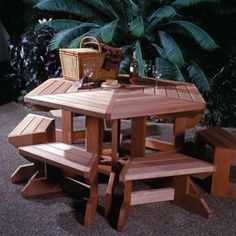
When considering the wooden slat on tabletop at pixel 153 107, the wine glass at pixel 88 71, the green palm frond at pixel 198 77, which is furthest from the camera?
the green palm frond at pixel 198 77

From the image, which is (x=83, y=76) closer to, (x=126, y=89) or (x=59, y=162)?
(x=126, y=89)

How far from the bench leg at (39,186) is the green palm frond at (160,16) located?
8.42 ft

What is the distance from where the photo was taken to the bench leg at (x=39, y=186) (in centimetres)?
238

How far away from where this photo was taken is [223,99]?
4.18 meters

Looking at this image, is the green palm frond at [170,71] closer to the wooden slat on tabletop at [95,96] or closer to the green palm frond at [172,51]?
the green palm frond at [172,51]

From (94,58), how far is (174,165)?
92cm

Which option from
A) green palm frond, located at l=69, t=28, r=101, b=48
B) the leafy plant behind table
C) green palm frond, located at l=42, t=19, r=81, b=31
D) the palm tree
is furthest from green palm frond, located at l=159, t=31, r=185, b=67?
the leafy plant behind table

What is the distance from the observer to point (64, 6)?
15.1 feet

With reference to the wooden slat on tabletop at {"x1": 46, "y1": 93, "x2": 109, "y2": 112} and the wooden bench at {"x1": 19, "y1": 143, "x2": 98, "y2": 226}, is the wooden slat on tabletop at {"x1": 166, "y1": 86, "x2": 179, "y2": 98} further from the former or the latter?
the wooden bench at {"x1": 19, "y1": 143, "x2": 98, "y2": 226}

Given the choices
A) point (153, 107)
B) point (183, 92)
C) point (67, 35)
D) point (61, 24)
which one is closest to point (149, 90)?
point (183, 92)

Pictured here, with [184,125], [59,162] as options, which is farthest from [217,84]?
[59,162]

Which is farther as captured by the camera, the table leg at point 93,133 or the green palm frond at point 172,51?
the green palm frond at point 172,51

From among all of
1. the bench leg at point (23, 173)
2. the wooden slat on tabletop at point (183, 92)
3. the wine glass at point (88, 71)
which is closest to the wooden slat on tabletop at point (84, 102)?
the wine glass at point (88, 71)

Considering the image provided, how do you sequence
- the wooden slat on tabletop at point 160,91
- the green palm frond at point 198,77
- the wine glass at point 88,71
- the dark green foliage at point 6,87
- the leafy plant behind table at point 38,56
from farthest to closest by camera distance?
1. the dark green foliage at point 6,87
2. the leafy plant behind table at point 38,56
3. the green palm frond at point 198,77
4. the wine glass at point 88,71
5. the wooden slat on tabletop at point 160,91
